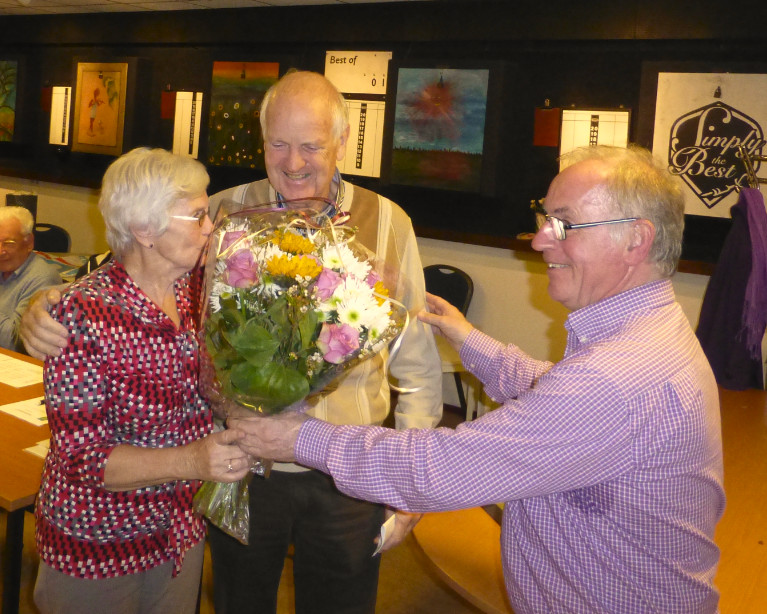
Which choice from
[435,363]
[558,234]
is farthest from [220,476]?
[558,234]

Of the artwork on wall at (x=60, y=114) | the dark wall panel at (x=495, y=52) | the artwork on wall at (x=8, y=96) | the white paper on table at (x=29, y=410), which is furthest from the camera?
the artwork on wall at (x=8, y=96)

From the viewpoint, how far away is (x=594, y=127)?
16.3 ft

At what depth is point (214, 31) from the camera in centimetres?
688

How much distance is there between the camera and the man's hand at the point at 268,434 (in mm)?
1535

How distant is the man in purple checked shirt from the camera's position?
1.36 m

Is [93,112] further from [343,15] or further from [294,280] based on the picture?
[294,280]

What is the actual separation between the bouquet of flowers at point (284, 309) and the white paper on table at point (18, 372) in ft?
6.54

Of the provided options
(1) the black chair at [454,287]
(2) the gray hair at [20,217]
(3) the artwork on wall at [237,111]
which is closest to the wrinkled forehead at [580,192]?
(2) the gray hair at [20,217]

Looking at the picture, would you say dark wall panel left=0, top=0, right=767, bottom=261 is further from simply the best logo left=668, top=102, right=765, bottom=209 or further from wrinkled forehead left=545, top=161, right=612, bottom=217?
wrinkled forehead left=545, top=161, right=612, bottom=217

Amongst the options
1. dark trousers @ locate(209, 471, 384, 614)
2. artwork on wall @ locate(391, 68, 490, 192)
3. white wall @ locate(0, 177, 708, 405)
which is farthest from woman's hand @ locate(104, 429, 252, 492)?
artwork on wall @ locate(391, 68, 490, 192)

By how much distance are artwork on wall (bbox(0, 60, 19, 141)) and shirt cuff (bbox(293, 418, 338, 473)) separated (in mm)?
8730

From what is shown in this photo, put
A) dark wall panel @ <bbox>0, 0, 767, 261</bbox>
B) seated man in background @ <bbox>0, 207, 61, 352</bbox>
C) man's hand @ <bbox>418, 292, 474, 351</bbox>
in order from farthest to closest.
Result: dark wall panel @ <bbox>0, 0, 767, 261</bbox> → seated man in background @ <bbox>0, 207, 61, 352</bbox> → man's hand @ <bbox>418, 292, 474, 351</bbox>

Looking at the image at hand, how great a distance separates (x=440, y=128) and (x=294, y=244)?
14.2 feet

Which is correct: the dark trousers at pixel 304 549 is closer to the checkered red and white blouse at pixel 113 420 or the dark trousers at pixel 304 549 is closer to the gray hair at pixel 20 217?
the checkered red and white blouse at pixel 113 420
